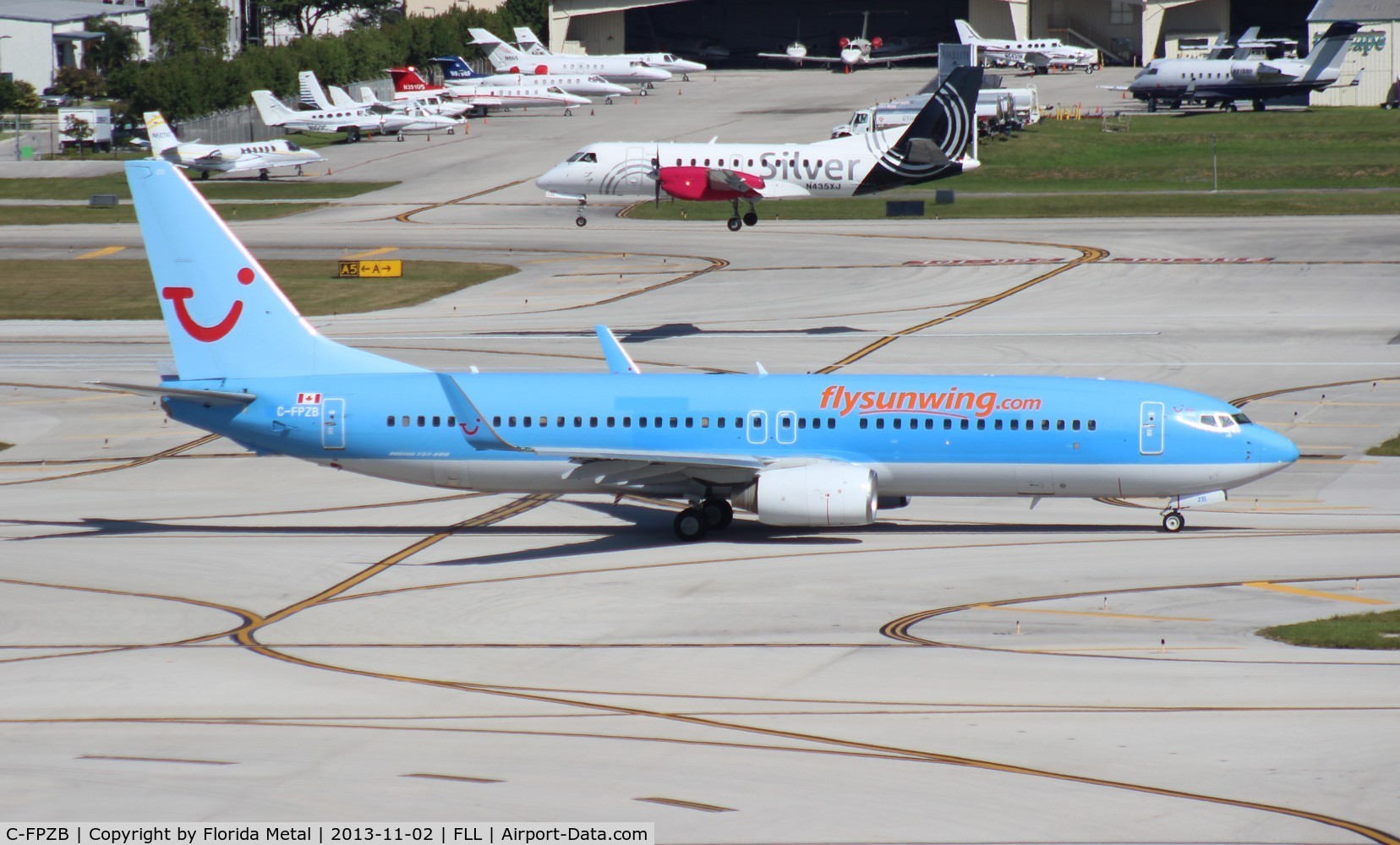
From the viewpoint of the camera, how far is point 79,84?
179m

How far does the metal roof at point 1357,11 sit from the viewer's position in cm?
14125

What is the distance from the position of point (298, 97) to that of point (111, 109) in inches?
753

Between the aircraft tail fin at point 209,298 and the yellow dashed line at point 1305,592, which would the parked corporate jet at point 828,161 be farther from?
the yellow dashed line at point 1305,592

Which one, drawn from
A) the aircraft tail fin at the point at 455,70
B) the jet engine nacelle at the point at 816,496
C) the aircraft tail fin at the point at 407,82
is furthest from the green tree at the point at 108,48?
the jet engine nacelle at the point at 816,496

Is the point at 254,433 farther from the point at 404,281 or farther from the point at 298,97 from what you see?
the point at 298,97

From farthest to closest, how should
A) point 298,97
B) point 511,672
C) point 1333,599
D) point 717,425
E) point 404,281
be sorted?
point 298,97 < point 404,281 < point 717,425 < point 1333,599 < point 511,672

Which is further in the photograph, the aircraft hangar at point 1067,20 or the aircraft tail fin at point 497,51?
the aircraft tail fin at point 497,51

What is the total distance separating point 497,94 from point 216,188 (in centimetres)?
4195

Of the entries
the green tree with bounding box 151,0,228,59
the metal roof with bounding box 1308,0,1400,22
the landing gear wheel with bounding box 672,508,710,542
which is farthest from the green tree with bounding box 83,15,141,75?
the landing gear wheel with bounding box 672,508,710,542

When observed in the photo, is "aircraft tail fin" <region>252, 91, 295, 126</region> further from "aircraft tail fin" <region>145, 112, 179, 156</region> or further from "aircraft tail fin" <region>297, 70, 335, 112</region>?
"aircraft tail fin" <region>145, 112, 179, 156</region>

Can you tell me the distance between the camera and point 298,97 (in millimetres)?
160500

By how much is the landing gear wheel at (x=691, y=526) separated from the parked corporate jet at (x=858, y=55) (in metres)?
153

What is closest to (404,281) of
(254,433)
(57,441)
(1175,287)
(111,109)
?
(57,441)
